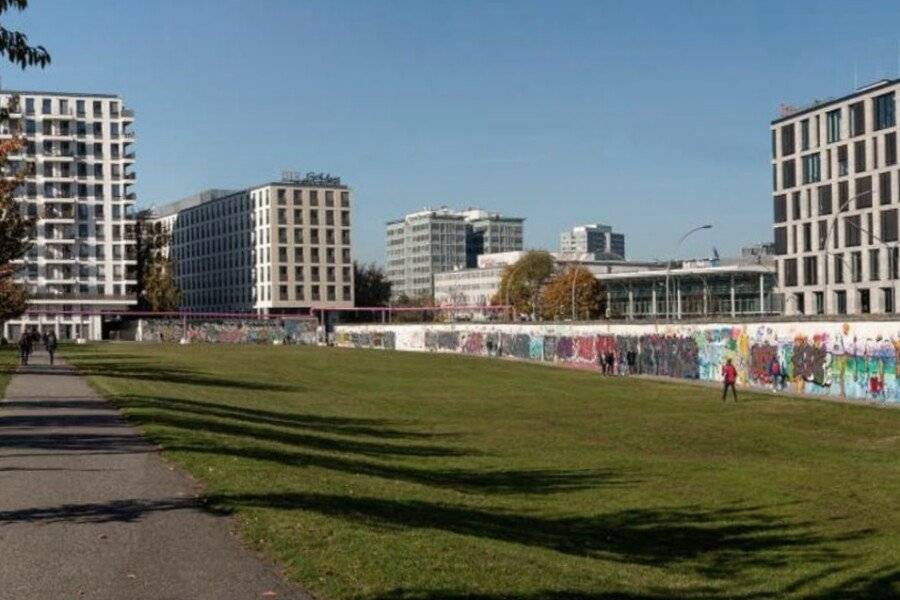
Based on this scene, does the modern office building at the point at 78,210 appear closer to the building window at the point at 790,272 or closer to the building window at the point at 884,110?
the building window at the point at 790,272

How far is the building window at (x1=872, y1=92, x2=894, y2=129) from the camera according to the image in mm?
90500

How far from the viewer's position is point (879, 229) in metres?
91.5

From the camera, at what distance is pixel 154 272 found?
556 feet

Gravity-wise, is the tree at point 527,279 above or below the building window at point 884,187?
below

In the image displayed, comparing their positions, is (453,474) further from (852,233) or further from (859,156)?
(859,156)

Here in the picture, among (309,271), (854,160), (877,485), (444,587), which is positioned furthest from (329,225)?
(444,587)

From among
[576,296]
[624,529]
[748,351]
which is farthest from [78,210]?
[624,529]

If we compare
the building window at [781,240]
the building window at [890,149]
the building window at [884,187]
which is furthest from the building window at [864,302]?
the building window at [781,240]

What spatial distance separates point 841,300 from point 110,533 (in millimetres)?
91905

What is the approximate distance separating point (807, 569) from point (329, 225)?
158624 millimetres

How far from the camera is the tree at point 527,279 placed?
17875cm

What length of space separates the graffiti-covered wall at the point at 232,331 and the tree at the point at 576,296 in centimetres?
3288

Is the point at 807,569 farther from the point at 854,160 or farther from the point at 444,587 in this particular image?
the point at 854,160

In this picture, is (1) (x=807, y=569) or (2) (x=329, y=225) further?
(2) (x=329, y=225)
